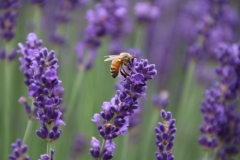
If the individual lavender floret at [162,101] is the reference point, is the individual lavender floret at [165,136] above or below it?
below

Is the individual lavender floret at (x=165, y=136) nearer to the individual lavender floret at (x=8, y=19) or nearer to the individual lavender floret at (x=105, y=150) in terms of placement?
the individual lavender floret at (x=105, y=150)

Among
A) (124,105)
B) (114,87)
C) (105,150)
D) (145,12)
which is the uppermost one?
(145,12)

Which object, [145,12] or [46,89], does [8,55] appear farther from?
[145,12]

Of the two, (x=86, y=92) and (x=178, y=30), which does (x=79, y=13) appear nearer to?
(x=178, y=30)

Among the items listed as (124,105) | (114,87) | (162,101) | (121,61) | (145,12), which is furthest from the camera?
(145,12)

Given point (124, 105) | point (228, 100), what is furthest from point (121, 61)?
point (228, 100)

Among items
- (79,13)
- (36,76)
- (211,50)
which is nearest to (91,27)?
(36,76)

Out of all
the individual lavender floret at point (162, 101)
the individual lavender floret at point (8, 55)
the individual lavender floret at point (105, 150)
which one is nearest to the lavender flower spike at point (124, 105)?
the individual lavender floret at point (105, 150)
